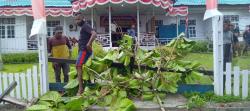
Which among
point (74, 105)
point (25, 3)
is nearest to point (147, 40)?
point (25, 3)

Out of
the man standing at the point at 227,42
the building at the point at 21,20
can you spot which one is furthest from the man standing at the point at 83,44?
the building at the point at 21,20

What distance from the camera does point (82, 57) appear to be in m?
7.75

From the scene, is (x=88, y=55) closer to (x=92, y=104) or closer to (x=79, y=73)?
(x=79, y=73)

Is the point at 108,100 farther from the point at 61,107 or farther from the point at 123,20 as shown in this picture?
the point at 123,20

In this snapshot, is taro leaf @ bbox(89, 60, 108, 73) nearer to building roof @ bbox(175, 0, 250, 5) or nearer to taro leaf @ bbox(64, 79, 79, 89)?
taro leaf @ bbox(64, 79, 79, 89)

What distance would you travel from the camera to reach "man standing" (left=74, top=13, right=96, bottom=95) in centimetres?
765

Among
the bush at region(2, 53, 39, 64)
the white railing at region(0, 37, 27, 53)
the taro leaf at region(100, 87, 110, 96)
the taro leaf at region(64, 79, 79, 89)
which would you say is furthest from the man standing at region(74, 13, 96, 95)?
the white railing at region(0, 37, 27, 53)

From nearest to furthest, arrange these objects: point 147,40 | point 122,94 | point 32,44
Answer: point 122,94, point 147,40, point 32,44

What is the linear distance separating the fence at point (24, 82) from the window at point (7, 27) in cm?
1777

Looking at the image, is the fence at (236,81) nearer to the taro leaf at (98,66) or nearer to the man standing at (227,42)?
the man standing at (227,42)

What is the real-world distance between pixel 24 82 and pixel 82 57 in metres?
1.24

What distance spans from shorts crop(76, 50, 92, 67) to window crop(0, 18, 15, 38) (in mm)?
18228

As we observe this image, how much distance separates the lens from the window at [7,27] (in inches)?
981

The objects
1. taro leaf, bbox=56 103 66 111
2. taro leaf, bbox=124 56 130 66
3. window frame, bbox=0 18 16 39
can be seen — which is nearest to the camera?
taro leaf, bbox=56 103 66 111
